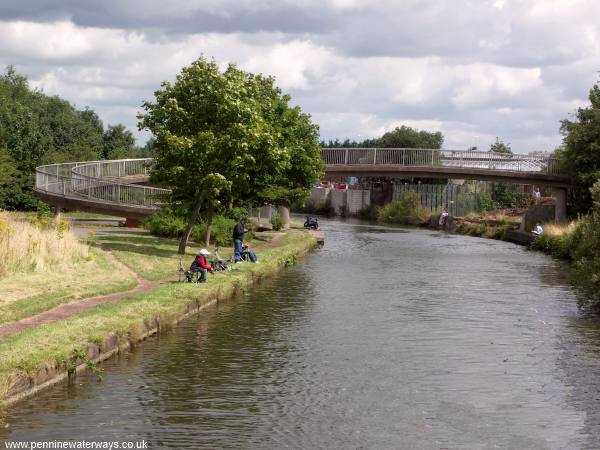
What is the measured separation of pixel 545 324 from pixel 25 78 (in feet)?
356

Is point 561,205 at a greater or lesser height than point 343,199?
greater

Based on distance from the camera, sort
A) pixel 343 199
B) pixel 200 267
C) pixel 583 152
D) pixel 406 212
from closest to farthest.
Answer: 1. pixel 200 267
2. pixel 583 152
3. pixel 406 212
4. pixel 343 199

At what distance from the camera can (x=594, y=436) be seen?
1270cm

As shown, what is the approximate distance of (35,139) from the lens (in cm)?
7450

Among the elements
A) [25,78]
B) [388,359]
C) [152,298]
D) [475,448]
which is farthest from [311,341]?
[25,78]

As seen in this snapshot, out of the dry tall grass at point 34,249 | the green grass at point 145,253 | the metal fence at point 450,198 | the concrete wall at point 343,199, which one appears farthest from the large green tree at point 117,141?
the dry tall grass at point 34,249

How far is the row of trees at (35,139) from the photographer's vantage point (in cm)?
6656

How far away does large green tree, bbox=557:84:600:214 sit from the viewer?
56594mm

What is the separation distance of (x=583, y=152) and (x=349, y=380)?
152ft

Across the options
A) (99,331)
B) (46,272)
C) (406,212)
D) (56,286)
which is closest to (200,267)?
(46,272)

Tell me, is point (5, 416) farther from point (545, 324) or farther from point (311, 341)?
point (545, 324)

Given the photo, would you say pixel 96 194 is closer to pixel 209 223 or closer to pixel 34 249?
pixel 209 223

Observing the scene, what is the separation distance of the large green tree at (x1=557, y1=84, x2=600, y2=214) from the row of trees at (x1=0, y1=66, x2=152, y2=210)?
38.0 meters

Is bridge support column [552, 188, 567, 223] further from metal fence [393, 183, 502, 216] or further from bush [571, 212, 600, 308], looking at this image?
bush [571, 212, 600, 308]
